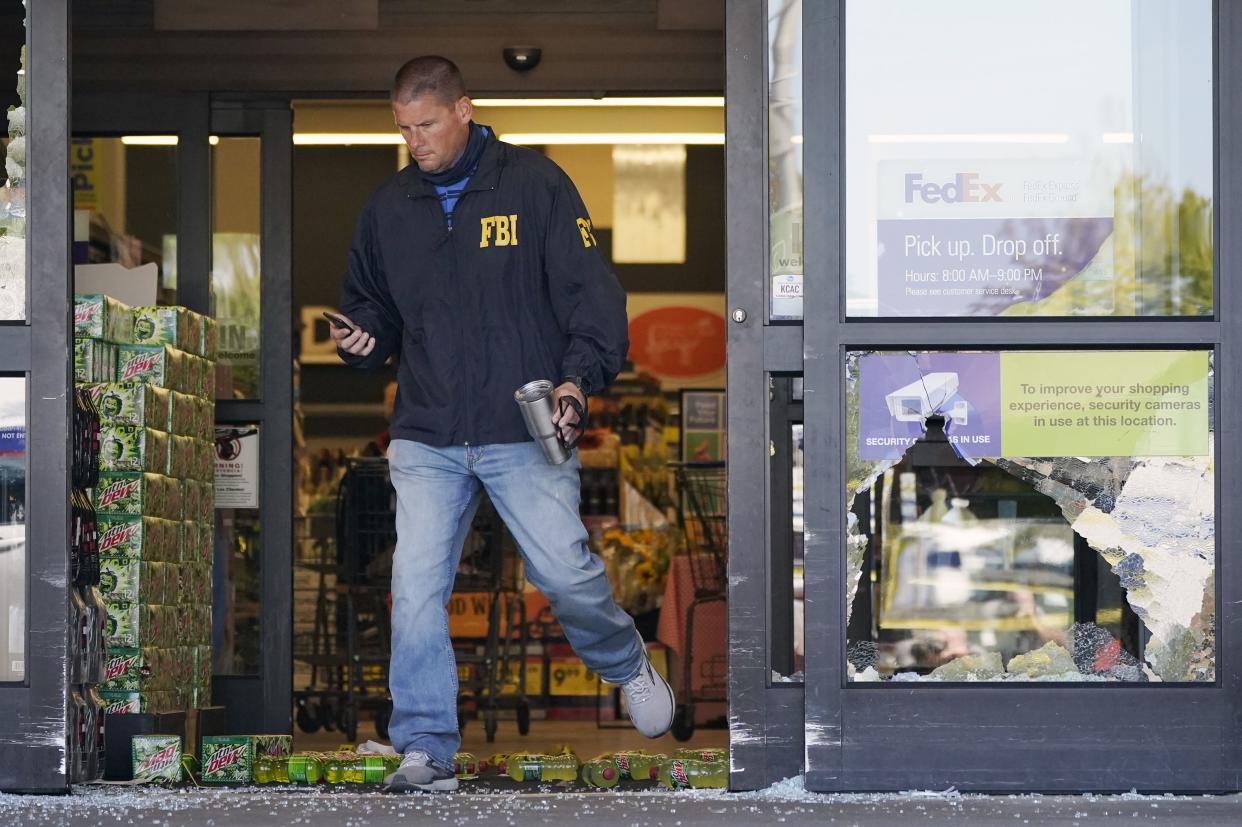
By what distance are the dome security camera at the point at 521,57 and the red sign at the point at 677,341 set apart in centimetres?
435

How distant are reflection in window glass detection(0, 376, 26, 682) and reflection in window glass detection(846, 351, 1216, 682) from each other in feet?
7.12

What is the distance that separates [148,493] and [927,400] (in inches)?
105

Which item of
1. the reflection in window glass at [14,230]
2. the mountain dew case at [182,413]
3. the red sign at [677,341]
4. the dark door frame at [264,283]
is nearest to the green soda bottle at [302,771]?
the mountain dew case at [182,413]

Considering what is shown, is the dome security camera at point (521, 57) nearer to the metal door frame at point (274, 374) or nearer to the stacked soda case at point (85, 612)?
the metal door frame at point (274, 374)

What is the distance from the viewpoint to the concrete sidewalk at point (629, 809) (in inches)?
163

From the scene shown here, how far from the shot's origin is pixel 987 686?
4438 mm

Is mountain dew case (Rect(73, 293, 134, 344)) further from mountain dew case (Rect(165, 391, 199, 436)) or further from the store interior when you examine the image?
the store interior

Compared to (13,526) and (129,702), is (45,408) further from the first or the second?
(129,702)

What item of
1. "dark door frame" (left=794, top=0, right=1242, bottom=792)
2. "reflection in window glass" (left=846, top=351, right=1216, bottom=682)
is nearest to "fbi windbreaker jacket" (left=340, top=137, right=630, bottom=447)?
"dark door frame" (left=794, top=0, right=1242, bottom=792)

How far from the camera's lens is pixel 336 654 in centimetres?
826

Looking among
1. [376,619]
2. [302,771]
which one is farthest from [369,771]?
[376,619]

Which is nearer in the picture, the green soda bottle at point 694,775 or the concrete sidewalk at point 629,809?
the concrete sidewalk at point 629,809

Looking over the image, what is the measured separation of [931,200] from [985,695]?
1.29 meters

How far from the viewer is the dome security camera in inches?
284
